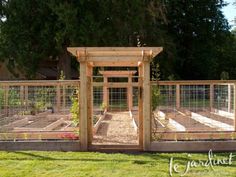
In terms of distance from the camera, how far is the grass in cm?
762

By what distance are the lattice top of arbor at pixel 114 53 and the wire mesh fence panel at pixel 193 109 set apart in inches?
41.6

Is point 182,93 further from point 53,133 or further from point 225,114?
point 53,133

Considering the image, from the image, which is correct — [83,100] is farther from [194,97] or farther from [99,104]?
[99,104]

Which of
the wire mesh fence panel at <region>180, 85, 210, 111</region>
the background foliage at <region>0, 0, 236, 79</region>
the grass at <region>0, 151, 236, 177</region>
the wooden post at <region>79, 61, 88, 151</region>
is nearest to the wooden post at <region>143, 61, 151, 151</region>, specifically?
the grass at <region>0, 151, 236, 177</region>

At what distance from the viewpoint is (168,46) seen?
38875 mm

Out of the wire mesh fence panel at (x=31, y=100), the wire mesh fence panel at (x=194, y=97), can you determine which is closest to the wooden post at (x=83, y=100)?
the wire mesh fence panel at (x=31, y=100)

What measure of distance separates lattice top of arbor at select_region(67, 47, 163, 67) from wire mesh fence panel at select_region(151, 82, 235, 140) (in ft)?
3.46

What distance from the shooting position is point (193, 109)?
15.5 m

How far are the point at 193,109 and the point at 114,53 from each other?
18.2 ft

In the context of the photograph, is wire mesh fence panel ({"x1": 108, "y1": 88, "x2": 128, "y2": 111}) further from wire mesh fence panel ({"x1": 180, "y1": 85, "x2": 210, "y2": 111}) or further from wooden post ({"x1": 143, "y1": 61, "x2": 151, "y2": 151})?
wooden post ({"x1": 143, "y1": 61, "x2": 151, "y2": 151})

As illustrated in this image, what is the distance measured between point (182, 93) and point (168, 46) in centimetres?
2470

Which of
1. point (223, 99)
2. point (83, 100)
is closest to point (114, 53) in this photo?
point (83, 100)

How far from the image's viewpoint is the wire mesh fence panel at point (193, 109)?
1133 centimetres

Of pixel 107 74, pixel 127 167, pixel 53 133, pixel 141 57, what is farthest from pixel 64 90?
pixel 107 74
